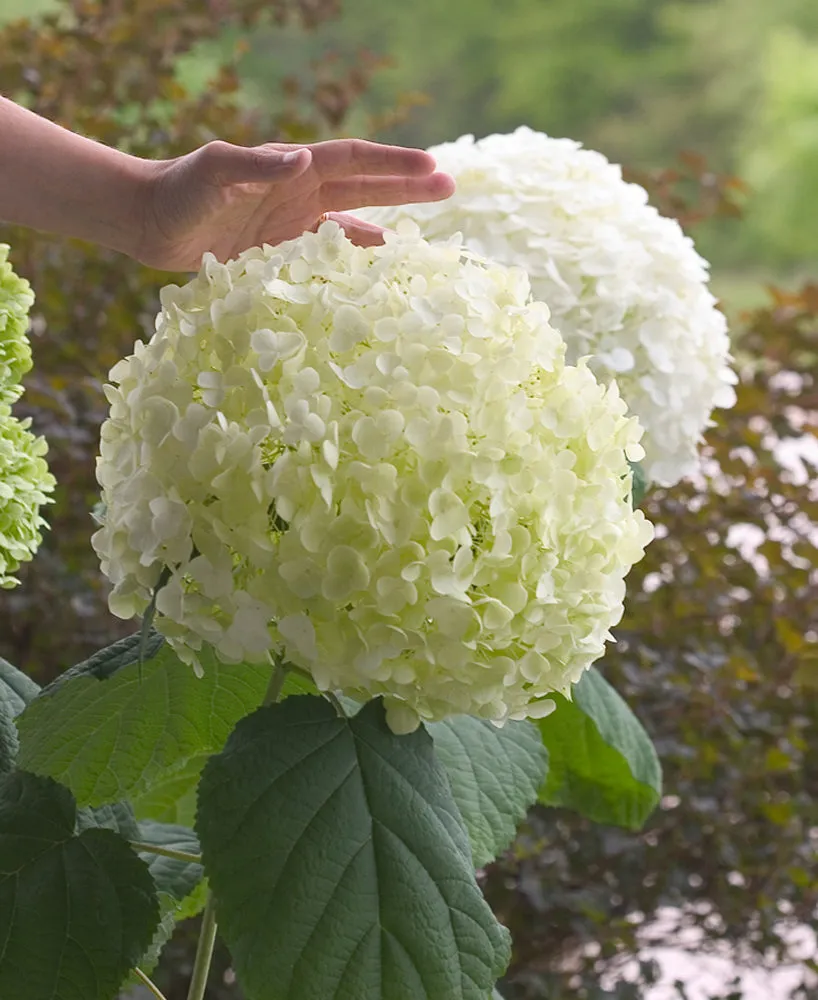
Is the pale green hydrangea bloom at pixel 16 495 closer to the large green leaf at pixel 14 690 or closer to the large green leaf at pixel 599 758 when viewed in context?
the large green leaf at pixel 14 690

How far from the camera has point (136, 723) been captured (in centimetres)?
80

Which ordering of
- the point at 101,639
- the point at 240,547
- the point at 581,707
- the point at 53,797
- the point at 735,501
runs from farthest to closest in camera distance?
1. the point at 735,501
2. the point at 101,639
3. the point at 581,707
4. the point at 53,797
5. the point at 240,547

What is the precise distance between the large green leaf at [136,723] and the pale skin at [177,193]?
0.25 metres

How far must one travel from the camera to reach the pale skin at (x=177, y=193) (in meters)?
0.77

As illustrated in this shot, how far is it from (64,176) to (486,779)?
0.47 meters

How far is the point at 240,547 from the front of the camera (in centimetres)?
64

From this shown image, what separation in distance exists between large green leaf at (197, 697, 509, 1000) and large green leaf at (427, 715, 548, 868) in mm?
167

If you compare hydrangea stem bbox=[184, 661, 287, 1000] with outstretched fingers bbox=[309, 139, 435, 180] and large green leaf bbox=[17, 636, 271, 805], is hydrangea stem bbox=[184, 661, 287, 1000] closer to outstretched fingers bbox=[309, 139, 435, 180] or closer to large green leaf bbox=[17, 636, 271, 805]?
large green leaf bbox=[17, 636, 271, 805]

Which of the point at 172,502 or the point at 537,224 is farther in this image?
the point at 537,224

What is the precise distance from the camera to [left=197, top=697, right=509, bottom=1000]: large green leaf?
25.4 inches

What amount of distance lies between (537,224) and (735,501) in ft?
2.68

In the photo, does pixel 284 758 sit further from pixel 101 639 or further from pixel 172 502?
pixel 101 639

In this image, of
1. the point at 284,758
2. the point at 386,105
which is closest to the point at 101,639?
the point at 284,758

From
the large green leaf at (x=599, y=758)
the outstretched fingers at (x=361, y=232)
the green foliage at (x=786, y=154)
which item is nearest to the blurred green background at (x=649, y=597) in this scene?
the large green leaf at (x=599, y=758)
